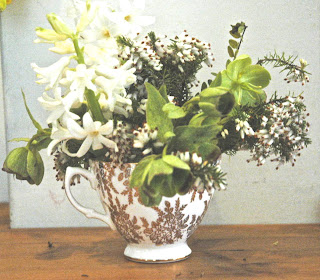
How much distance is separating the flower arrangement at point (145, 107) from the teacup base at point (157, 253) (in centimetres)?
13

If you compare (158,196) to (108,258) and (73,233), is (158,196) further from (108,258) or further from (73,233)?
(73,233)

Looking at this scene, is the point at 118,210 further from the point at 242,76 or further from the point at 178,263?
the point at 242,76

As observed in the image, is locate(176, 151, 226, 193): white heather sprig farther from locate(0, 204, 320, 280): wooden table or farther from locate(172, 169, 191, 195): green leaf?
locate(0, 204, 320, 280): wooden table

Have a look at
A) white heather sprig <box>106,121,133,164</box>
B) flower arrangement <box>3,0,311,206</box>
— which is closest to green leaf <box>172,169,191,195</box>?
flower arrangement <box>3,0,311,206</box>

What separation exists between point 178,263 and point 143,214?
100mm

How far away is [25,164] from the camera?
0.68m

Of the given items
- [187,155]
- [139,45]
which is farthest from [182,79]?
[187,155]

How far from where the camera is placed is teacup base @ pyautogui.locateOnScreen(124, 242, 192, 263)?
0.67m

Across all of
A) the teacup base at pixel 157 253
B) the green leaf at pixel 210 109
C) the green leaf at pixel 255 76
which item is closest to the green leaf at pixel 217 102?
the green leaf at pixel 210 109

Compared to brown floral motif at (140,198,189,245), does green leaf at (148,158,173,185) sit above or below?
above

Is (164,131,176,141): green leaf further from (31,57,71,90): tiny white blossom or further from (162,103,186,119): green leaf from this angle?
(31,57,71,90): tiny white blossom

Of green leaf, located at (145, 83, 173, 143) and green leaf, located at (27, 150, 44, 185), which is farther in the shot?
green leaf, located at (27, 150, 44, 185)

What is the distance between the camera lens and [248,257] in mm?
703

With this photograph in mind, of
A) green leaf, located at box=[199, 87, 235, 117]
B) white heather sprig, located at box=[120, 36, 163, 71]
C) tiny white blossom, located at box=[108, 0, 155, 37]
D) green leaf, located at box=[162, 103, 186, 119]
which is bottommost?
green leaf, located at box=[162, 103, 186, 119]
